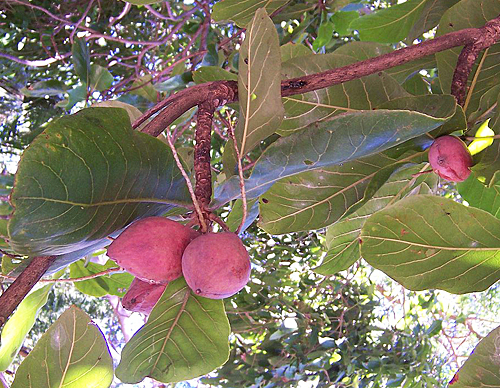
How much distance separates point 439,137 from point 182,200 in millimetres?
427

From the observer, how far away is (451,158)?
0.79m

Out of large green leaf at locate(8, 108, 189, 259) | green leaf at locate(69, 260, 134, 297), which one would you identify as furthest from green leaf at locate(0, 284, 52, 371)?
large green leaf at locate(8, 108, 189, 259)

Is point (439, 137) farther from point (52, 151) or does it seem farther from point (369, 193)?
point (52, 151)

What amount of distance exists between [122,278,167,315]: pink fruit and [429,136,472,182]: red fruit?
0.45m

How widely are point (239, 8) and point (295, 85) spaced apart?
0.56 meters

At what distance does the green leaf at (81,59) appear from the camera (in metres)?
1.85

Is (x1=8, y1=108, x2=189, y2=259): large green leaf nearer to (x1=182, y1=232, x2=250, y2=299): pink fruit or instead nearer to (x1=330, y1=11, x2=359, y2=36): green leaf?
(x1=182, y1=232, x2=250, y2=299): pink fruit

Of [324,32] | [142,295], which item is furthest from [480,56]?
[324,32]

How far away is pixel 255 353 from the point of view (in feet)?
7.50

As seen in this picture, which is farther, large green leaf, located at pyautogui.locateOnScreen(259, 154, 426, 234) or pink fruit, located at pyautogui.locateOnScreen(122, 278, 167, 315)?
large green leaf, located at pyautogui.locateOnScreen(259, 154, 426, 234)

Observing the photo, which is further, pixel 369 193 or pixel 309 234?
pixel 309 234

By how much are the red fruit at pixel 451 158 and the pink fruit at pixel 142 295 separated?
45 centimetres

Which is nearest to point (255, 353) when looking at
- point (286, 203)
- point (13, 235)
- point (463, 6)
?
point (286, 203)

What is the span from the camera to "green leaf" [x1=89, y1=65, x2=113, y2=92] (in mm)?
1913
